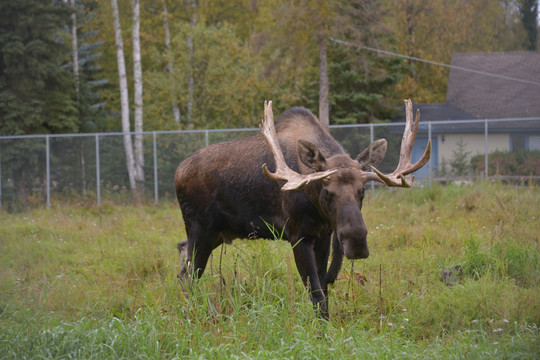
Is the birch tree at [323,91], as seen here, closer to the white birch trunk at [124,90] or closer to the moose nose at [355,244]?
the white birch trunk at [124,90]

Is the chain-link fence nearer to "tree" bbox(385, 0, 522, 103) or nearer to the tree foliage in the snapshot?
the tree foliage

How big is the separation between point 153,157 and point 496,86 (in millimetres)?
18971

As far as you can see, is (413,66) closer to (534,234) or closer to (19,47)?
(19,47)

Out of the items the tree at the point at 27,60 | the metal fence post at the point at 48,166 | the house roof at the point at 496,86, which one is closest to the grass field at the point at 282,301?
the metal fence post at the point at 48,166

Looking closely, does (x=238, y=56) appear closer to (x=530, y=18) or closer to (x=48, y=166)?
(x=48, y=166)

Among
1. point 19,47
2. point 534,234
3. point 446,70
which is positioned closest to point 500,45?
point 446,70

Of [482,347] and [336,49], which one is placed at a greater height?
[336,49]

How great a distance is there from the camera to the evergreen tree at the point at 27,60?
20.0m

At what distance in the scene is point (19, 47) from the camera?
19734mm

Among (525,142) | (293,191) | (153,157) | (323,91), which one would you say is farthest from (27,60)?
(293,191)

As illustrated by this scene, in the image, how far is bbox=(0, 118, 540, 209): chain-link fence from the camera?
54.1ft

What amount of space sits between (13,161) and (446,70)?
25.6 metres

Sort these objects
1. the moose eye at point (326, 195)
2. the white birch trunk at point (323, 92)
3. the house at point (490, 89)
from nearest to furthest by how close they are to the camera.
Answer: the moose eye at point (326, 195) → the white birch trunk at point (323, 92) → the house at point (490, 89)

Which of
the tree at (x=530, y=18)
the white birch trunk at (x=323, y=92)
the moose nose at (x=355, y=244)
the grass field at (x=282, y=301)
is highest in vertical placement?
the tree at (x=530, y=18)
